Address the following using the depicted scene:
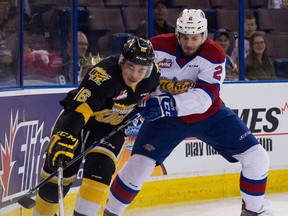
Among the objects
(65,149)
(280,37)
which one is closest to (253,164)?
(65,149)

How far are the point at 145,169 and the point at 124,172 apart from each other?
0.37 feet

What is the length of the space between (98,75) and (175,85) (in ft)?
2.29

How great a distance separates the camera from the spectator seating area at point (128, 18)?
5.71 m

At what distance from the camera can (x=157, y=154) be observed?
4691 millimetres

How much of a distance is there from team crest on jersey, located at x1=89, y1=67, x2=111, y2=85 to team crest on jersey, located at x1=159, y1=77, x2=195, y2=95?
24.8 inches

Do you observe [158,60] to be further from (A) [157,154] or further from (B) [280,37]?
(B) [280,37]

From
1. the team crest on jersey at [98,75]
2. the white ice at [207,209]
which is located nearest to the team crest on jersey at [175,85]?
the team crest on jersey at [98,75]

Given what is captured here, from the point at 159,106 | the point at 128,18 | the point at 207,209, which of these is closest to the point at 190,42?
the point at 159,106

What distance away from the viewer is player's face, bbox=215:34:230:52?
6.69 meters

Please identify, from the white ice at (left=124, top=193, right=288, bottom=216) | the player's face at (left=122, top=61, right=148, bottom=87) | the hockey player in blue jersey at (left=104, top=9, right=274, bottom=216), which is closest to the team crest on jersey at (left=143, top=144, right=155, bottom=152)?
the hockey player in blue jersey at (left=104, top=9, right=274, bottom=216)

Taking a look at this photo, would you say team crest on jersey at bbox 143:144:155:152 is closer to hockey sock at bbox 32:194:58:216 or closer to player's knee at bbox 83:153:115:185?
player's knee at bbox 83:153:115:185

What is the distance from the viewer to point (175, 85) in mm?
4750

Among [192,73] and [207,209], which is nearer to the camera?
[192,73]

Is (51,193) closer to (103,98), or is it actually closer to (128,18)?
(103,98)
